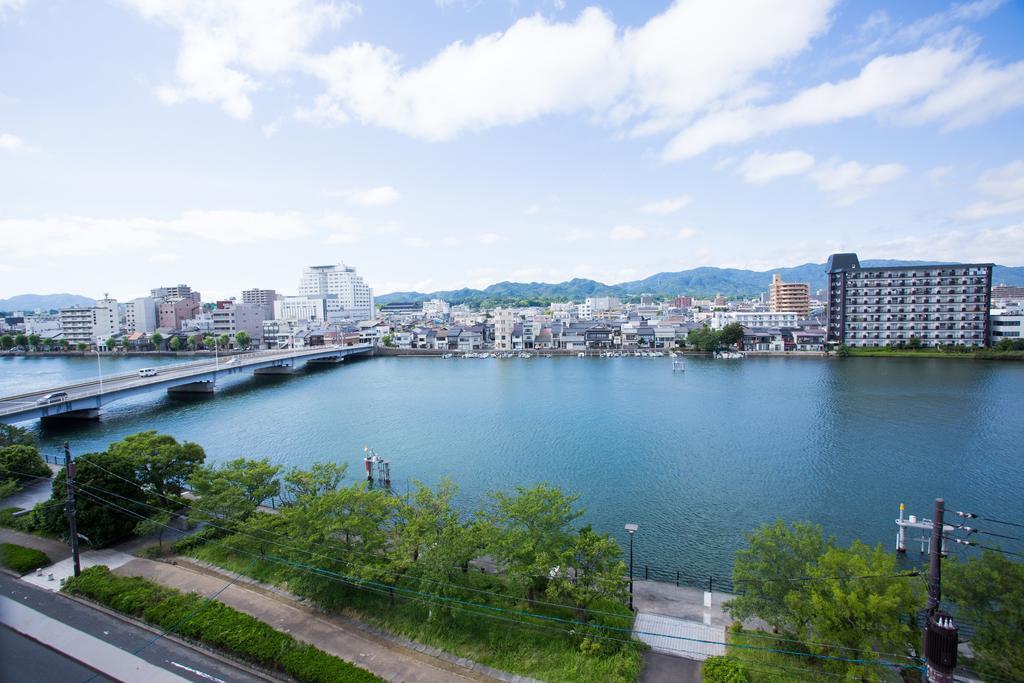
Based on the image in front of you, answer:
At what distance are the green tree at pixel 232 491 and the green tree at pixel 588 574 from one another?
15.0 feet

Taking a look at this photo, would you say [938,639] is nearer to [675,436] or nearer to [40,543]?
[40,543]

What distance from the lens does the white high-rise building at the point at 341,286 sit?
3012 inches

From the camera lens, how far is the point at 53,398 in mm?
15984

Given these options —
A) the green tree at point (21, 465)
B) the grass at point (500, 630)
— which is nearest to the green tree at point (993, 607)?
the grass at point (500, 630)

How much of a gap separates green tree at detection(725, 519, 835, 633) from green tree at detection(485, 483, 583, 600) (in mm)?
1780

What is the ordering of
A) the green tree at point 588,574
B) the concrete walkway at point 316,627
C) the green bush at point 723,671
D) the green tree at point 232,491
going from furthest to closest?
the green tree at point 232,491, the green tree at point 588,574, the concrete walkway at point 316,627, the green bush at point 723,671

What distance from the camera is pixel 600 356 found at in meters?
36.2

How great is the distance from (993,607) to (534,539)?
425 cm

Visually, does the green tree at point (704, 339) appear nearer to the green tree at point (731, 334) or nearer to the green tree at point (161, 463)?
the green tree at point (731, 334)

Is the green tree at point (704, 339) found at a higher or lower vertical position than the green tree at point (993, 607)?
higher

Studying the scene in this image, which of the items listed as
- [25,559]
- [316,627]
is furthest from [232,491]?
[316,627]

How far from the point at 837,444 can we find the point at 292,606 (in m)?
13.1

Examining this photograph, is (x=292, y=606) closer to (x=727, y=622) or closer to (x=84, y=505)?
(x=84, y=505)

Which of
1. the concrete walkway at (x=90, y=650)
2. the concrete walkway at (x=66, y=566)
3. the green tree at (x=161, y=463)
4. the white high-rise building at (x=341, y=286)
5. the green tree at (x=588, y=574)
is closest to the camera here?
the concrete walkway at (x=90, y=650)
